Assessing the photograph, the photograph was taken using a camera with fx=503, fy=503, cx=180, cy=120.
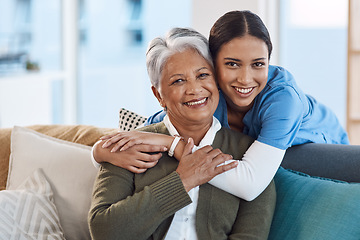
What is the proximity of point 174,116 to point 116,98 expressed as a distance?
4.06 m

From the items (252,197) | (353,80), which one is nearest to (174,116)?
(252,197)

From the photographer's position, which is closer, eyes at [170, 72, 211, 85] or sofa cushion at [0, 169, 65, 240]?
eyes at [170, 72, 211, 85]

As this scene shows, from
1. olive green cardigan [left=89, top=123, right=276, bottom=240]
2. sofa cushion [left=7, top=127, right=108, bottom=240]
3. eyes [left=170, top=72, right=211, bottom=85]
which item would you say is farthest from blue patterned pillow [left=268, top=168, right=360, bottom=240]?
sofa cushion [left=7, top=127, right=108, bottom=240]

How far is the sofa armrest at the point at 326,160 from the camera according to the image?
1942 millimetres

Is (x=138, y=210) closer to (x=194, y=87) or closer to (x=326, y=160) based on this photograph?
(x=194, y=87)

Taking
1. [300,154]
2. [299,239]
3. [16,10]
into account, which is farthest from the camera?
[16,10]

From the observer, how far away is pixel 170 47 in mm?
1777

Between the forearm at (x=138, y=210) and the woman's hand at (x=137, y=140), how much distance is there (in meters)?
0.14

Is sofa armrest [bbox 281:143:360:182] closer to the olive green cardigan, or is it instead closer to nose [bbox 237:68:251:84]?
the olive green cardigan

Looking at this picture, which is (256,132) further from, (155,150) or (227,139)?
(155,150)

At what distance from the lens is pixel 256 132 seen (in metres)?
1.94

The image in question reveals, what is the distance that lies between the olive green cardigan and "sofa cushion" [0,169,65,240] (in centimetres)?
40

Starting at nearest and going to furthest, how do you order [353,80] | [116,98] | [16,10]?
[353,80] → [16,10] → [116,98]

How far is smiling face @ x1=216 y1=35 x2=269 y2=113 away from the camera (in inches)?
70.8
